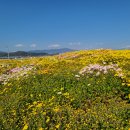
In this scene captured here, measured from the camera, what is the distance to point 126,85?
17.7 m

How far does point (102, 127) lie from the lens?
1351cm

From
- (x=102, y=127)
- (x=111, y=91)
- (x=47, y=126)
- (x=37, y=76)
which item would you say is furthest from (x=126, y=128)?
(x=37, y=76)

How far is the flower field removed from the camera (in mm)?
14016

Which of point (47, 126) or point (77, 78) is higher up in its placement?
point (77, 78)

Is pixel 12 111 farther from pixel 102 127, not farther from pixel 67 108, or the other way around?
pixel 102 127

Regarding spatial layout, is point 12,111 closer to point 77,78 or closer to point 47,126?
point 47,126

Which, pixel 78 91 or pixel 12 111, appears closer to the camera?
pixel 12 111

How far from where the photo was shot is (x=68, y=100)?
16.9 m

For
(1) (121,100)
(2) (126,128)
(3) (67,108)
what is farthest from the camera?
(1) (121,100)

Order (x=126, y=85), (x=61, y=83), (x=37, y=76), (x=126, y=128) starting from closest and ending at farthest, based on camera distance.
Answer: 1. (x=126, y=128)
2. (x=126, y=85)
3. (x=61, y=83)
4. (x=37, y=76)

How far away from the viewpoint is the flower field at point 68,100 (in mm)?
14016

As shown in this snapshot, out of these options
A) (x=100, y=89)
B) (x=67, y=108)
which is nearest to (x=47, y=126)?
(x=67, y=108)

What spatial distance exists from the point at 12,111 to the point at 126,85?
17.6 feet

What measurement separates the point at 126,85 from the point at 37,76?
5588mm
